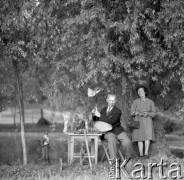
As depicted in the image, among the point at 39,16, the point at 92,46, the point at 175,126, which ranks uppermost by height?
the point at 39,16

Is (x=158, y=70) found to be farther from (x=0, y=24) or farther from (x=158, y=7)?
(x=0, y=24)

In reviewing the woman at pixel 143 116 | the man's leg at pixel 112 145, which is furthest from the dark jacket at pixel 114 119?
the woman at pixel 143 116

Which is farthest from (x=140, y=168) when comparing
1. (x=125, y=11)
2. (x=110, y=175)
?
(x=125, y=11)

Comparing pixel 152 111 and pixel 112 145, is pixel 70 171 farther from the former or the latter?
pixel 152 111

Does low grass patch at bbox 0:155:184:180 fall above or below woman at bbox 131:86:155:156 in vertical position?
below

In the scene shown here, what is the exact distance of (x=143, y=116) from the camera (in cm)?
1026

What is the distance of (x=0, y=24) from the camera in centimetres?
1028

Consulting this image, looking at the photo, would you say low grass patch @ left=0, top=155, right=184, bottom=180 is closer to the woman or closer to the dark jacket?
the woman

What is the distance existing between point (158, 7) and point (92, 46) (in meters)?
1.80

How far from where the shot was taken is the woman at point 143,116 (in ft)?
33.5

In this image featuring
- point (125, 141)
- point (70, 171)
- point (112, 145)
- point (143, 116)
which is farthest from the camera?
point (143, 116)

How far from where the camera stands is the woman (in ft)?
33.5

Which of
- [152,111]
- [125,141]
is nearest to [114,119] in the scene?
[125,141]

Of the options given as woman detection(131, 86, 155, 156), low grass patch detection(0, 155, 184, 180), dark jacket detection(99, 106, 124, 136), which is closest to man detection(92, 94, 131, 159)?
dark jacket detection(99, 106, 124, 136)
